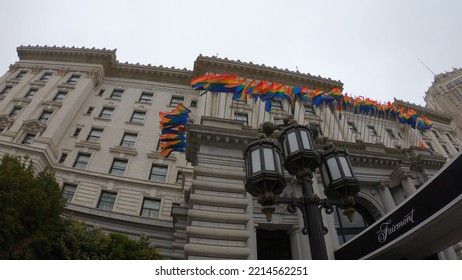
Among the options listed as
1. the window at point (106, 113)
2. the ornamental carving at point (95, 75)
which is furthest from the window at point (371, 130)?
the ornamental carving at point (95, 75)

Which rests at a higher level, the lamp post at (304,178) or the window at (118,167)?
the window at (118,167)

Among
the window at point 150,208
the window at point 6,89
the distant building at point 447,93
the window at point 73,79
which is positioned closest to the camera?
the window at point 150,208

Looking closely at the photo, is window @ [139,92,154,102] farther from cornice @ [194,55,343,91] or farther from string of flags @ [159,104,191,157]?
string of flags @ [159,104,191,157]

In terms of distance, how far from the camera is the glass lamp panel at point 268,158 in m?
5.83

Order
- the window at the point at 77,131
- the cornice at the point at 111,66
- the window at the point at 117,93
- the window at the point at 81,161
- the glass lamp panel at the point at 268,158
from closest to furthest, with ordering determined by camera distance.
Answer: the glass lamp panel at the point at 268,158 < the window at the point at 81,161 < the window at the point at 77,131 < the window at the point at 117,93 < the cornice at the point at 111,66

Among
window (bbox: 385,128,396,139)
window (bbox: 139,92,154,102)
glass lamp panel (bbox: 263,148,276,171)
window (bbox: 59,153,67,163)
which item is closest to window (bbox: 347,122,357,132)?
window (bbox: 385,128,396,139)

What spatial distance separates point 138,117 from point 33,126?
9.96m

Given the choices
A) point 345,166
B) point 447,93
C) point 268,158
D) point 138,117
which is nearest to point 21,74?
point 138,117

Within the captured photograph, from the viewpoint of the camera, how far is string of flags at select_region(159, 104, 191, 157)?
18.3 m

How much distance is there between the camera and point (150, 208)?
929 inches

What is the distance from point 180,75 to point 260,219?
26.8 m

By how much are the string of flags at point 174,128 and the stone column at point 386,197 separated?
12716mm

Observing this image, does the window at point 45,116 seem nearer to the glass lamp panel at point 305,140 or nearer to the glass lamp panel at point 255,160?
the glass lamp panel at point 255,160

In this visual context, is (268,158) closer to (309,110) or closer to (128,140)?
(128,140)
